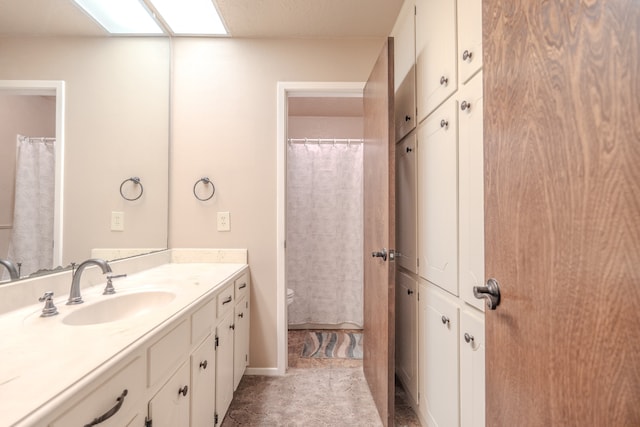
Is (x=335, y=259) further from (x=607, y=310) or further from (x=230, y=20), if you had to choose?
(x=607, y=310)

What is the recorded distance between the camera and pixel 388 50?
144 cm

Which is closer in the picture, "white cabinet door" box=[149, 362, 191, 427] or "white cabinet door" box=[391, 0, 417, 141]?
"white cabinet door" box=[149, 362, 191, 427]

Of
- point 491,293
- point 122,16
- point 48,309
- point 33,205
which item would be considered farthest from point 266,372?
point 122,16

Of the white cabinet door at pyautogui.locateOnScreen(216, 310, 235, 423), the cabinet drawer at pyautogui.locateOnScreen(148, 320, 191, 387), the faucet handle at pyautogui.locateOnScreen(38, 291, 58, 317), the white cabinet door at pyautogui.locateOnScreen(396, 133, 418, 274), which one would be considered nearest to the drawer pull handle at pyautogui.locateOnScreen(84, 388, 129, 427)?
the cabinet drawer at pyautogui.locateOnScreen(148, 320, 191, 387)

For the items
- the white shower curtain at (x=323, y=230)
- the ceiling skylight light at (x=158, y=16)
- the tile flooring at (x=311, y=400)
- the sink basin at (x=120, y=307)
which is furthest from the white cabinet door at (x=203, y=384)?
the ceiling skylight light at (x=158, y=16)

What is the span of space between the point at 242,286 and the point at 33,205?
42.3 inches

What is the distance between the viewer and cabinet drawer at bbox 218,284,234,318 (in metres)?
1.36

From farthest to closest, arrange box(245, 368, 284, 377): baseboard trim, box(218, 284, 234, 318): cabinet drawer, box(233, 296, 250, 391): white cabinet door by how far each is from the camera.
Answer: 1. box(245, 368, 284, 377): baseboard trim
2. box(233, 296, 250, 391): white cabinet door
3. box(218, 284, 234, 318): cabinet drawer

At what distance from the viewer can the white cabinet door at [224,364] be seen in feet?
4.37

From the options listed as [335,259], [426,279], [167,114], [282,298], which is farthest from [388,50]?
[335,259]

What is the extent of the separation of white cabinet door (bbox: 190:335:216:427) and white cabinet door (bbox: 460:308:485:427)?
104 cm

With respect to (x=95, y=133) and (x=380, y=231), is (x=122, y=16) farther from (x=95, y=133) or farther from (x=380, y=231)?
(x=380, y=231)

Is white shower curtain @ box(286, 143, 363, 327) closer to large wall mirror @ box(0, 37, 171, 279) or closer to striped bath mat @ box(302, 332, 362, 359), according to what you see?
striped bath mat @ box(302, 332, 362, 359)

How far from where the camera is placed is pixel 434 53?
127 cm
